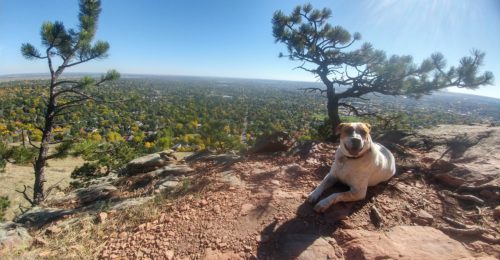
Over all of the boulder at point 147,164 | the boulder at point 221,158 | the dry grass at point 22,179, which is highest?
the boulder at point 221,158

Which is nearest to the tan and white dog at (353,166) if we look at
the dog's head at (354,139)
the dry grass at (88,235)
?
the dog's head at (354,139)

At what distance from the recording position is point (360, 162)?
11.3 feet

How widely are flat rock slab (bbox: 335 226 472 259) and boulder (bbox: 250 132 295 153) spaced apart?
155 inches

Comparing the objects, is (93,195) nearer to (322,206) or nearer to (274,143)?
(274,143)

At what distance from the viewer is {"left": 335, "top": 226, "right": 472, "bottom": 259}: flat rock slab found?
242 centimetres

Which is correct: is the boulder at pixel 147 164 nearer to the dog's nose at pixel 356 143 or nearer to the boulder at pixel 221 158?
the boulder at pixel 221 158

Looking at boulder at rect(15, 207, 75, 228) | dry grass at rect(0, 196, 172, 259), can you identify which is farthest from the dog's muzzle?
boulder at rect(15, 207, 75, 228)

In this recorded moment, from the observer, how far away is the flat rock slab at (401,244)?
2422mm

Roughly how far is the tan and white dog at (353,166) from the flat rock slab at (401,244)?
0.51m

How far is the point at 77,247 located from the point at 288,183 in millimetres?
2856

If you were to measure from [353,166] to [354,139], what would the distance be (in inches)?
17.0

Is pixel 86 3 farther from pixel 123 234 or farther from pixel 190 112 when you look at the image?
pixel 190 112

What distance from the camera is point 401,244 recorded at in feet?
8.52

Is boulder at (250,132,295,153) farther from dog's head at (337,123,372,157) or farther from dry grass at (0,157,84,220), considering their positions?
dry grass at (0,157,84,220)
